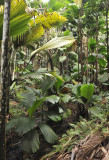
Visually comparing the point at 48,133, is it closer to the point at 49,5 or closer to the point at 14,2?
the point at 14,2

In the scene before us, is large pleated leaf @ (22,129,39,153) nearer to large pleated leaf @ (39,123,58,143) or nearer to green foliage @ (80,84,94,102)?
large pleated leaf @ (39,123,58,143)

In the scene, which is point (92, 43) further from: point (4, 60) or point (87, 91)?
point (4, 60)

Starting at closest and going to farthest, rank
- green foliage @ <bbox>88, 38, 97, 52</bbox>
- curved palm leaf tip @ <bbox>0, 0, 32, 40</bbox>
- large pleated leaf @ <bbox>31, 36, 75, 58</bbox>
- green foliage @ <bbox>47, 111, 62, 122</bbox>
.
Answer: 1. curved palm leaf tip @ <bbox>0, 0, 32, 40</bbox>
2. large pleated leaf @ <bbox>31, 36, 75, 58</bbox>
3. green foliage @ <bbox>47, 111, 62, 122</bbox>
4. green foliage @ <bbox>88, 38, 97, 52</bbox>

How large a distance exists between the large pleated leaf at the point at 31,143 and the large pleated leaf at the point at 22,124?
0.24 m

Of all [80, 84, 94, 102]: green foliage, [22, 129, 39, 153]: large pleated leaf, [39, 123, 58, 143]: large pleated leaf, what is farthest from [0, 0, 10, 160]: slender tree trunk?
[80, 84, 94, 102]: green foliage

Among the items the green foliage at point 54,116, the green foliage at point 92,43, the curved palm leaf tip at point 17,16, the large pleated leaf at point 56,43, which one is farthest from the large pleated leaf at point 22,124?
the green foliage at point 92,43

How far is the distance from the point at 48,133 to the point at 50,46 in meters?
1.80

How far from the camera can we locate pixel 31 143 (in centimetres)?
257

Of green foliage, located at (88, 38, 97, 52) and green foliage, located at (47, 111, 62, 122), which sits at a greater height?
green foliage, located at (88, 38, 97, 52)

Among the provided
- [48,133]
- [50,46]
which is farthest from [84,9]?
[48,133]

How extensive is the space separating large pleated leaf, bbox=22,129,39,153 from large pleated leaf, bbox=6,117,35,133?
0.24 meters

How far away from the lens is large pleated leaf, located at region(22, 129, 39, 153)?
2510mm

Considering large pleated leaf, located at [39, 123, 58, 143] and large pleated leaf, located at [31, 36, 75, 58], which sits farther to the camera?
large pleated leaf, located at [31, 36, 75, 58]

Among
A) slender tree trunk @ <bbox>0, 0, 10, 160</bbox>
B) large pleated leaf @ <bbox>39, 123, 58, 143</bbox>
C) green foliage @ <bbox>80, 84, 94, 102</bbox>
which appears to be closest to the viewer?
slender tree trunk @ <bbox>0, 0, 10, 160</bbox>
